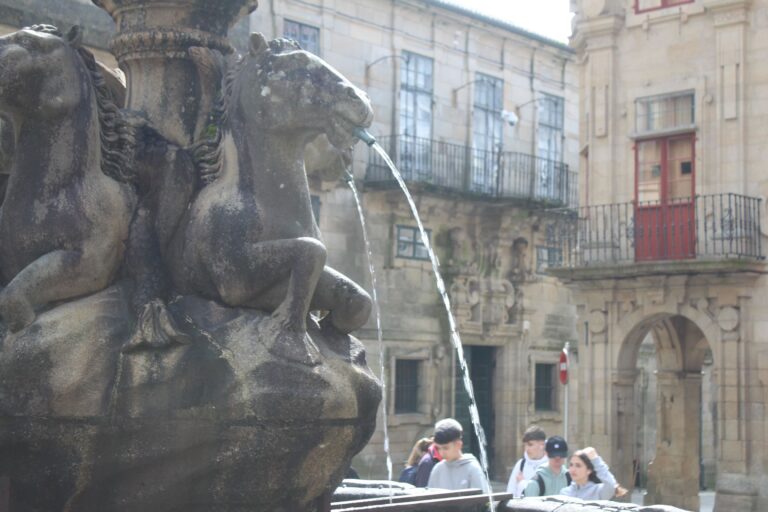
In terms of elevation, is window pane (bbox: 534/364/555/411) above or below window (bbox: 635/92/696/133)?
below

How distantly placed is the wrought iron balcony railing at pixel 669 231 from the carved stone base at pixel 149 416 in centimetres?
1552

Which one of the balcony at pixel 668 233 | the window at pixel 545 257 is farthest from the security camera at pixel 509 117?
the balcony at pixel 668 233

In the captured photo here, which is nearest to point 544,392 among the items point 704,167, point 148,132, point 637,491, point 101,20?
point 637,491

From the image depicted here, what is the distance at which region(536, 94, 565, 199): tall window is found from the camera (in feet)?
93.4

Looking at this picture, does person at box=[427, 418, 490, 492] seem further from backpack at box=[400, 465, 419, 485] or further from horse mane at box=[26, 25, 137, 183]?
horse mane at box=[26, 25, 137, 183]

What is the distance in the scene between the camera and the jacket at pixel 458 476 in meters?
8.82

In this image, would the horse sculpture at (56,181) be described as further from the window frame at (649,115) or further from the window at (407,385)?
the window at (407,385)

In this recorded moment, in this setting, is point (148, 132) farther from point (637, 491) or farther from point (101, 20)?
point (637, 491)

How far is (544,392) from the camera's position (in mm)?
28656

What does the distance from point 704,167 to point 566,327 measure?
368 inches

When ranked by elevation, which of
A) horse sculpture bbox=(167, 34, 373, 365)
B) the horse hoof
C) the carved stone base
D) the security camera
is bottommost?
the carved stone base

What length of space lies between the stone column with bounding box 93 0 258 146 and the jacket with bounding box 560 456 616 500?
409cm

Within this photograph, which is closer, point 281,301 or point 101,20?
point 281,301

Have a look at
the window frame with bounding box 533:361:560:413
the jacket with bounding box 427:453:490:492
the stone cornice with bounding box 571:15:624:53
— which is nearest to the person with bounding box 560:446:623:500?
the jacket with bounding box 427:453:490:492
